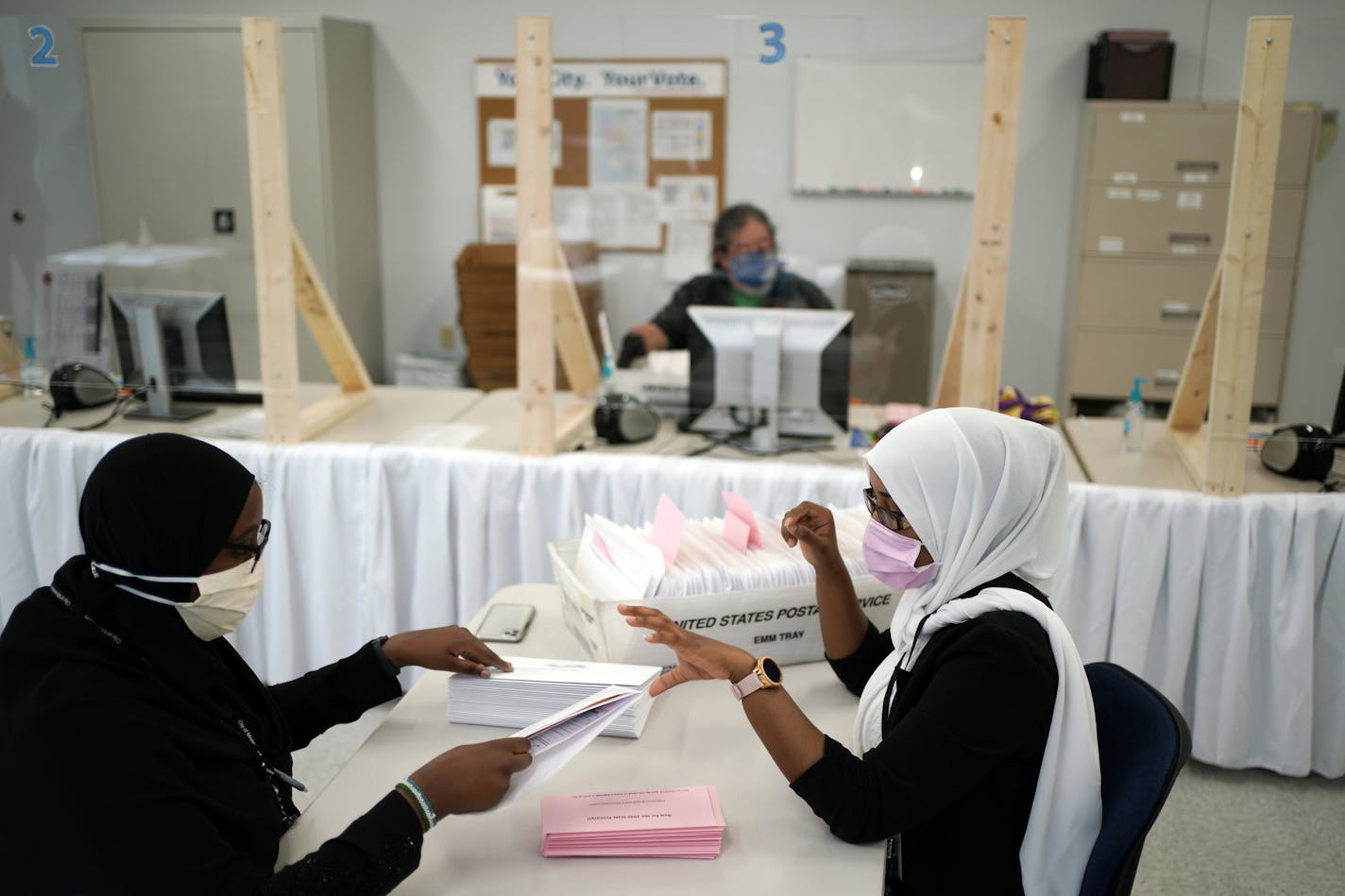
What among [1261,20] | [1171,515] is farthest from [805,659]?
[1261,20]

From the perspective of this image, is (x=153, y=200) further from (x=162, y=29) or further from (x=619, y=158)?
(x=619, y=158)

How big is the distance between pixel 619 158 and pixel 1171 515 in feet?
6.01

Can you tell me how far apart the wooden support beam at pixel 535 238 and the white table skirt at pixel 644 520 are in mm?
137

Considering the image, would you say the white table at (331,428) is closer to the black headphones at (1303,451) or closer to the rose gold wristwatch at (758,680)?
the rose gold wristwatch at (758,680)

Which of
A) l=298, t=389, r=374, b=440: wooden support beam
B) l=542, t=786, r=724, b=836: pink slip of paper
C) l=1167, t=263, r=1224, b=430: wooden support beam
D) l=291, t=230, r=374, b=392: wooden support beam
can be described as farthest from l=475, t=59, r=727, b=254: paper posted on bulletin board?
l=542, t=786, r=724, b=836: pink slip of paper

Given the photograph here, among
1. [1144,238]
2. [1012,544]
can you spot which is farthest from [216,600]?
[1144,238]

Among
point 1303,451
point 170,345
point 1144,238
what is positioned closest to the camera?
point 1303,451

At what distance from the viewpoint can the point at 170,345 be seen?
3.28 m

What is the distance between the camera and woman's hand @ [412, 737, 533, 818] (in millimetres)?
1211

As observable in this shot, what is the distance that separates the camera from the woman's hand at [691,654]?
4.40 feet

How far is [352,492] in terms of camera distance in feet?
10.1

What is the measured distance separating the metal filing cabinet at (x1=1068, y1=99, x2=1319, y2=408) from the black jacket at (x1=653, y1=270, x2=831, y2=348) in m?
2.13

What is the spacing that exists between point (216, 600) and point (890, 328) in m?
2.34

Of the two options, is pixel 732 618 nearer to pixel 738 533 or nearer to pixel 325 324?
pixel 738 533
